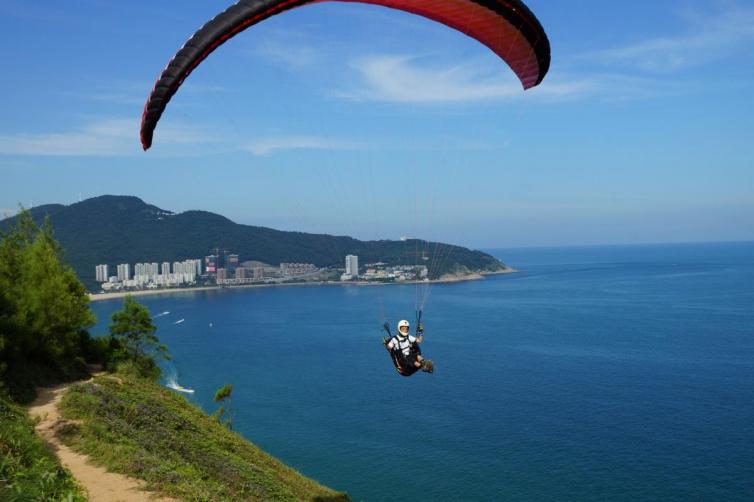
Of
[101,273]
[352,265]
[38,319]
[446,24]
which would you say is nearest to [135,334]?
[38,319]

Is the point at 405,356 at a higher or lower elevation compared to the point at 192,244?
lower

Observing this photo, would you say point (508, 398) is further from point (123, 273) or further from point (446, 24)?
point (123, 273)

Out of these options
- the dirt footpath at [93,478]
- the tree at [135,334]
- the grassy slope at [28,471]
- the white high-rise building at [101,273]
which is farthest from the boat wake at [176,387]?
the white high-rise building at [101,273]

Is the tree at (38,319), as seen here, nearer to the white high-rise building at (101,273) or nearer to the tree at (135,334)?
the tree at (135,334)

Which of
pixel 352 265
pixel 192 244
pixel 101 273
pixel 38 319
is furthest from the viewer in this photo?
pixel 192 244

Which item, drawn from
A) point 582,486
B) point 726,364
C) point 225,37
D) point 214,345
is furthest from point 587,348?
point 225,37

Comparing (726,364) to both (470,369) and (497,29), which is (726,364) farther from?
(497,29)
